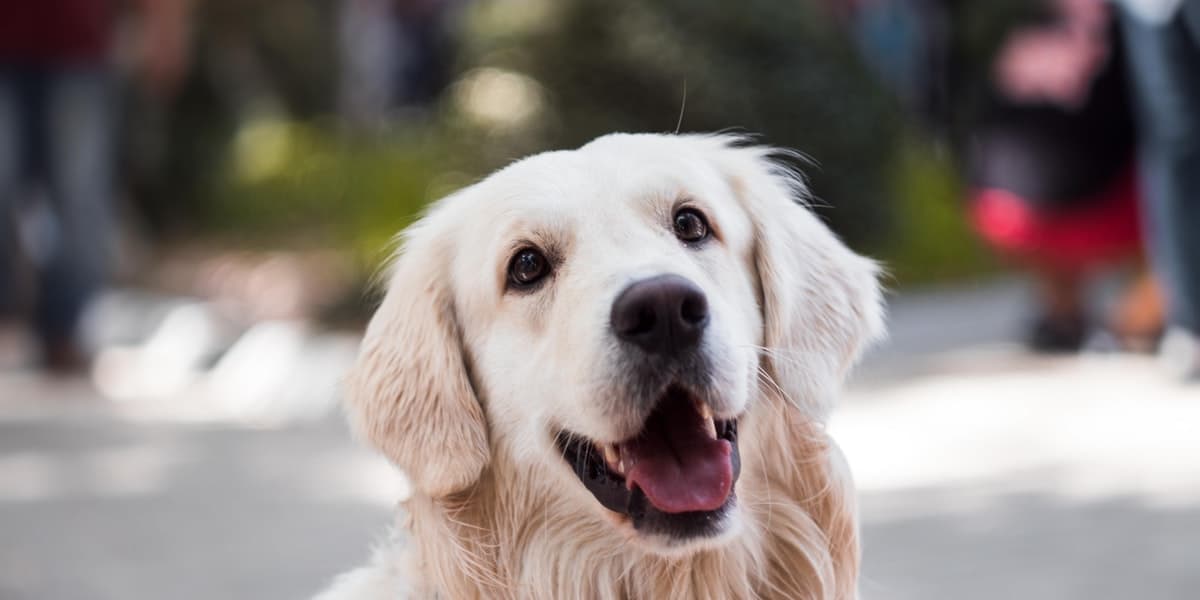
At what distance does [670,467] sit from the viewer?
2887mm

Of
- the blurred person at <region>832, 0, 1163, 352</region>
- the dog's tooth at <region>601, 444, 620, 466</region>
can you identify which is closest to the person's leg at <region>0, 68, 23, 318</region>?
the blurred person at <region>832, 0, 1163, 352</region>

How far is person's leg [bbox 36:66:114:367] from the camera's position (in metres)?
8.26

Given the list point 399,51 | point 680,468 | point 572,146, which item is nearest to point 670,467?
point 680,468

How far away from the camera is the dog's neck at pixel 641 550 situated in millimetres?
3102

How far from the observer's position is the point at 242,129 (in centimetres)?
1488

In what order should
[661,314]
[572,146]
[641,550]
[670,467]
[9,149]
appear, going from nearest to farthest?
[661,314] → [670,467] → [641,550] → [9,149] → [572,146]

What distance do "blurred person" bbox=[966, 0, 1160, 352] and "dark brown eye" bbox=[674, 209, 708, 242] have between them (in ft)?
18.1

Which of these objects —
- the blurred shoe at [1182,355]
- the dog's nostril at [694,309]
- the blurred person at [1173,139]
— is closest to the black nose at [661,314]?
the dog's nostril at [694,309]

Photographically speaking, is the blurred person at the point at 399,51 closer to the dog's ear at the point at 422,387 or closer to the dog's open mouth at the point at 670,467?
the dog's ear at the point at 422,387

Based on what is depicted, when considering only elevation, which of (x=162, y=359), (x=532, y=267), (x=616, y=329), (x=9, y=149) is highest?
(x=9, y=149)

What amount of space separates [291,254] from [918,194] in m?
5.35

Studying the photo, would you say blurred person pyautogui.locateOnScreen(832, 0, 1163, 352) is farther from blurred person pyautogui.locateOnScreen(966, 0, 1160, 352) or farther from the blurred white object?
the blurred white object

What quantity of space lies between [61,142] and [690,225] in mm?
6038

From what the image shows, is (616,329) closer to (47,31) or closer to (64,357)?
(47,31)
